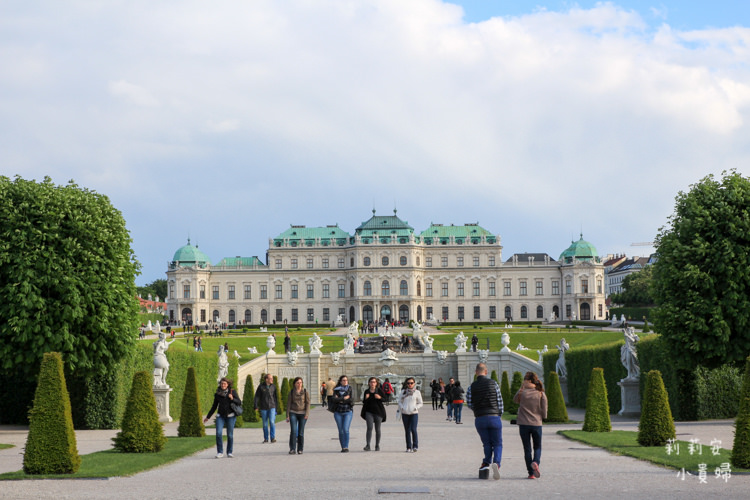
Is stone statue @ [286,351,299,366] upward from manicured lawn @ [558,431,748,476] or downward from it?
upward

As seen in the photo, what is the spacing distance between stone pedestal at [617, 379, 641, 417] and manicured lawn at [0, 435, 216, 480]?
1304cm

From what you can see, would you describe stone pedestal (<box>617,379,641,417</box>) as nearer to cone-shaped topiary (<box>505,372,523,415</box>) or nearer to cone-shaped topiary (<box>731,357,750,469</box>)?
cone-shaped topiary (<box>505,372,523,415</box>)

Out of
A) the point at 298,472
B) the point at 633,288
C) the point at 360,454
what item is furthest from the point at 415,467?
the point at 633,288

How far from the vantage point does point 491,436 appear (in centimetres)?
1155

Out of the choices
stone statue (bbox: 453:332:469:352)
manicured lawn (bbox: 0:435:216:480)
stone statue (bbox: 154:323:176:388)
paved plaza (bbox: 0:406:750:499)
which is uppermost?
stone statue (bbox: 453:332:469:352)

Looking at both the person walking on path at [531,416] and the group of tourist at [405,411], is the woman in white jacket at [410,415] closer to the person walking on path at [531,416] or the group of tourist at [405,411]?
the group of tourist at [405,411]

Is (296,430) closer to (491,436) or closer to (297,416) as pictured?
(297,416)

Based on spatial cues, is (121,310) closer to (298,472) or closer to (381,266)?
(298,472)

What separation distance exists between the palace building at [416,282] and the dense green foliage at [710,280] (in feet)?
267

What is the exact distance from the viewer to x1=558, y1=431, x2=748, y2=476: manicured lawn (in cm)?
1192

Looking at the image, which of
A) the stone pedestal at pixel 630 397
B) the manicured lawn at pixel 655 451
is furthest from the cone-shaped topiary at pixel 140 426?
the stone pedestal at pixel 630 397

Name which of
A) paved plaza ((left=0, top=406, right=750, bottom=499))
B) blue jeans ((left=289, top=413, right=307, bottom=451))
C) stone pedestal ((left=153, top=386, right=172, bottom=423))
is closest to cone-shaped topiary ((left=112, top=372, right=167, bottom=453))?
paved plaza ((left=0, top=406, right=750, bottom=499))

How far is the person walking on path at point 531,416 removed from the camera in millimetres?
11320

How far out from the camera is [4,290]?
22.4 metres
